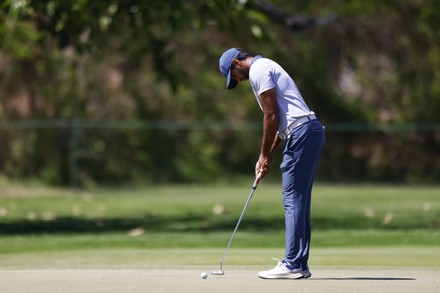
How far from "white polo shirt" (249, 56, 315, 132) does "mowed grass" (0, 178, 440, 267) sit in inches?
114

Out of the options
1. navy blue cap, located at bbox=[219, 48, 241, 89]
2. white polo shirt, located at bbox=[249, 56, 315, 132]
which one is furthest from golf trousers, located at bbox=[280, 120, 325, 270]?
navy blue cap, located at bbox=[219, 48, 241, 89]

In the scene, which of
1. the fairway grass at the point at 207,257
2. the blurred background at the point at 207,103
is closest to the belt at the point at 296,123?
the fairway grass at the point at 207,257

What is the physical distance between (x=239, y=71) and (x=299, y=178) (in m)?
1.04

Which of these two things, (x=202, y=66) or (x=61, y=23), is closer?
(x=61, y=23)

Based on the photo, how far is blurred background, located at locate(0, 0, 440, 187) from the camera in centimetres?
2825

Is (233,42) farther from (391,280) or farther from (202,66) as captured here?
(391,280)

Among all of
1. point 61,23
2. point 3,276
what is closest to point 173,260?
point 3,276

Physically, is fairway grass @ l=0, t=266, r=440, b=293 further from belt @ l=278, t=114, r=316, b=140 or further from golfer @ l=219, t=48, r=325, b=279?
belt @ l=278, t=114, r=316, b=140

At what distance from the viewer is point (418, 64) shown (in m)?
31.4

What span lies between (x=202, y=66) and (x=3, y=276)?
68.3 ft

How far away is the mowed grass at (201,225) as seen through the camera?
13781 millimetres

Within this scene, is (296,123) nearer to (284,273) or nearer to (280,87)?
(280,87)

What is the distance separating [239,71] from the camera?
10133 mm

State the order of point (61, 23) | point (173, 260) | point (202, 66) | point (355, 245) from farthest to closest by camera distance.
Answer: point (202, 66) → point (61, 23) → point (355, 245) → point (173, 260)
